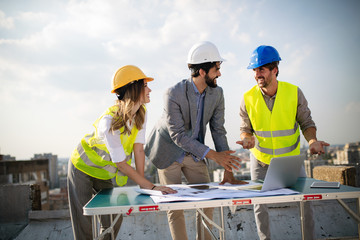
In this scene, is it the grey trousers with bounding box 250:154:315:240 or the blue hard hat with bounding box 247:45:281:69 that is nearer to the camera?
the grey trousers with bounding box 250:154:315:240

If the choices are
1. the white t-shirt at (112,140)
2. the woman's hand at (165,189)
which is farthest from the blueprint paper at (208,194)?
the white t-shirt at (112,140)

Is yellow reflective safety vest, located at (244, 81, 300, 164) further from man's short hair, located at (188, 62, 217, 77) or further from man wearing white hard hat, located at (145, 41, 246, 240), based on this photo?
man's short hair, located at (188, 62, 217, 77)

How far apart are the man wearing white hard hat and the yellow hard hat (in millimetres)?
414

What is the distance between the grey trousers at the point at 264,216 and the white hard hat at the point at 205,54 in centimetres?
105

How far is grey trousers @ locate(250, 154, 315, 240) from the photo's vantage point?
269 centimetres

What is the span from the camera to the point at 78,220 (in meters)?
2.44

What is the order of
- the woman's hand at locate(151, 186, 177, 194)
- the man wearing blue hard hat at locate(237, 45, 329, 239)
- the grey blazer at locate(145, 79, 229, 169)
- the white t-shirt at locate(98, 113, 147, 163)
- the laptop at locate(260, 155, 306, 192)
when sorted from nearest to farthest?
1. the laptop at locate(260, 155, 306, 192)
2. the woman's hand at locate(151, 186, 177, 194)
3. the white t-shirt at locate(98, 113, 147, 163)
4. the grey blazer at locate(145, 79, 229, 169)
5. the man wearing blue hard hat at locate(237, 45, 329, 239)

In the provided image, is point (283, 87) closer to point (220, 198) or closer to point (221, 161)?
point (221, 161)

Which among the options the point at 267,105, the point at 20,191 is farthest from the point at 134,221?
the point at 267,105

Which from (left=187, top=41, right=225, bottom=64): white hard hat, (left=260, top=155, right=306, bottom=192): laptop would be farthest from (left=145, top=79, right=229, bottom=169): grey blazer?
(left=260, top=155, right=306, bottom=192): laptop

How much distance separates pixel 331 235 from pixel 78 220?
355 cm

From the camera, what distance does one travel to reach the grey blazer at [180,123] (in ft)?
8.74

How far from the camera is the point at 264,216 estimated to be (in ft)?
9.21

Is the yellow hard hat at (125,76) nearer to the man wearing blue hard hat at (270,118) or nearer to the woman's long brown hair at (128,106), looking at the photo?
the woman's long brown hair at (128,106)
